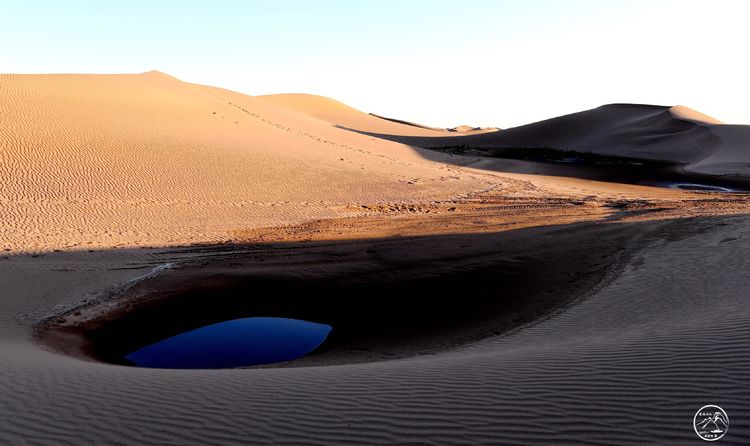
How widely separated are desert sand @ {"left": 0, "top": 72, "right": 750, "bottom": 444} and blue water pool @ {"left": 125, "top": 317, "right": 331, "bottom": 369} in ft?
1.63

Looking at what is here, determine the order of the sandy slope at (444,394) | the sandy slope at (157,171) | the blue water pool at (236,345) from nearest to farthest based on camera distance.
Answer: the sandy slope at (444,394) < the blue water pool at (236,345) < the sandy slope at (157,171)

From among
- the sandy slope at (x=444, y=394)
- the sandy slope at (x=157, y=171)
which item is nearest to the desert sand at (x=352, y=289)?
the sandy slope at (x=444, y=394)

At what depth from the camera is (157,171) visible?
23188mm

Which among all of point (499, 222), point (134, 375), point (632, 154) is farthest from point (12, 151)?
point (632, 154)

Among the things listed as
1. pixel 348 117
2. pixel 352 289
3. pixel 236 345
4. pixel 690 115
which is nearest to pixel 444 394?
pixel 236 345

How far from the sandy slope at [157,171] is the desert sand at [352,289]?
140mm

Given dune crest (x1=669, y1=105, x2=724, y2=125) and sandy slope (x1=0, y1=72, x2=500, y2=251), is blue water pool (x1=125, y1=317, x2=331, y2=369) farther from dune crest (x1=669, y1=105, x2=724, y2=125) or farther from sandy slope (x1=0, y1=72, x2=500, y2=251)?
dune crest (x1=669, y1=105, x2=724, y2=125)

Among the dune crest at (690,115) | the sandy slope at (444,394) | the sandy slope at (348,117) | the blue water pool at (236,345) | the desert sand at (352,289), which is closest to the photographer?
the sandy slope at (444,394)

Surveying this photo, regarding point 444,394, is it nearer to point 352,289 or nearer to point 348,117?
point 352,289

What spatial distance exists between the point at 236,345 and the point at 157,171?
652 inches

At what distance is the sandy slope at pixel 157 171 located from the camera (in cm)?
1678

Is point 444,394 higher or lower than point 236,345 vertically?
higher

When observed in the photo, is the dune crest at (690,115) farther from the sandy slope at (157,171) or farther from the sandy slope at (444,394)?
the sandy slope at (444,394)

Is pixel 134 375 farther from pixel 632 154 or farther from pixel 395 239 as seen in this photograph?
pixel 632 154
